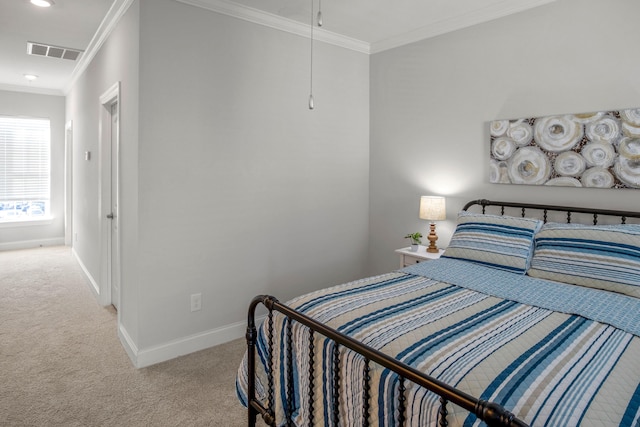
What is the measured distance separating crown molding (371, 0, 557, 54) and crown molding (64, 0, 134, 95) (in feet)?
7.36

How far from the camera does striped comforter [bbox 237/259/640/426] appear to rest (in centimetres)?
121

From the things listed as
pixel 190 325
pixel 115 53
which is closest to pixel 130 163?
pixel 115 53

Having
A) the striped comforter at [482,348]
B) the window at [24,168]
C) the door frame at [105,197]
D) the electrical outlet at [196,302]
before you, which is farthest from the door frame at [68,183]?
the striped comforter at [482,348]

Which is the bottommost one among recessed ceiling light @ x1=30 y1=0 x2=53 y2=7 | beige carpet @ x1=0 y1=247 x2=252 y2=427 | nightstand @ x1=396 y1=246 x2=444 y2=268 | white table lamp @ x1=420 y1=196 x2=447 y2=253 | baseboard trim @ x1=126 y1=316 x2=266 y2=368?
beige carpet @ x1=0 y1=247 x2=252 y2=427

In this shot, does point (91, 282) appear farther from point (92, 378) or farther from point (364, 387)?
point (364, 387)

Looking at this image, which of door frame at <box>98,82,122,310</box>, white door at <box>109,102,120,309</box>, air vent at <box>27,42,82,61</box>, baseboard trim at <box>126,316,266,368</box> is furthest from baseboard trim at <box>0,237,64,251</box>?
baseboard trim at <box>126,316,266,368</box>

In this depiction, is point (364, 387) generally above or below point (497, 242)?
below

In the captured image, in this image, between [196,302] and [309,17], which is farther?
[309,17]

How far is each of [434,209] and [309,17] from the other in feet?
6.17

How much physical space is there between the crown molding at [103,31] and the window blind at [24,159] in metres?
1.96

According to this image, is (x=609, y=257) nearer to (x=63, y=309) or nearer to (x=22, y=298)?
(x=63, y=309)

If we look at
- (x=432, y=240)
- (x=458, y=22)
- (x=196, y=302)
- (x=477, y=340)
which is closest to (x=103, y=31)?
(x=196, y=302)

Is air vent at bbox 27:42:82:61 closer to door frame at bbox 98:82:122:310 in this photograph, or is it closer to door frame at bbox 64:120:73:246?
door frame at bbox 98:82:122:310

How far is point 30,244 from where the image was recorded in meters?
6.59
